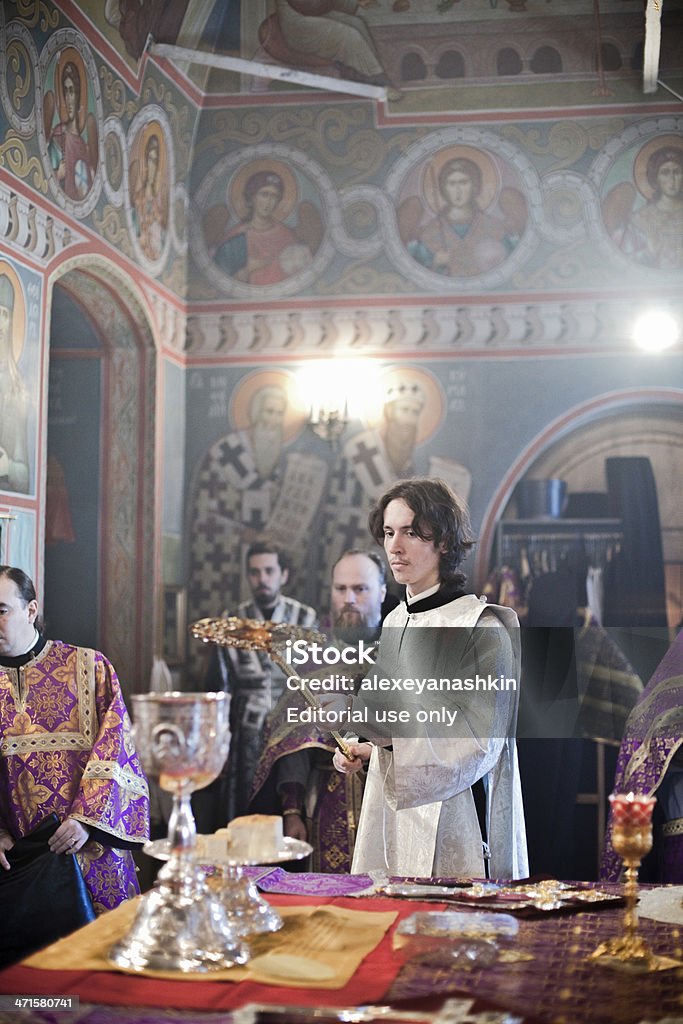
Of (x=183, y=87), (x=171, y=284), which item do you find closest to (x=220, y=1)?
(x=183, y=87)

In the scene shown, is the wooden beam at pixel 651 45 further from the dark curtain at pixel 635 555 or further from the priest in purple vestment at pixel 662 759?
Result: the priest in purple vestment at pixel 662 759

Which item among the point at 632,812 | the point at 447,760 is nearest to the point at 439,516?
the point at 447,760

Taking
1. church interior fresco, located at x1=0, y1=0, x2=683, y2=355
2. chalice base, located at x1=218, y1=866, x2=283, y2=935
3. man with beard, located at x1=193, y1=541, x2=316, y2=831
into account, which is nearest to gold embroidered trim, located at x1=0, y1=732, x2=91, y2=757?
chalice base, located at x1=218, y1=866, x2=283, y2=935

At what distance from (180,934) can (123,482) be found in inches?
208

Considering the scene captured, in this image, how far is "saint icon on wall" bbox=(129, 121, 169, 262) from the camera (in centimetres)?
681

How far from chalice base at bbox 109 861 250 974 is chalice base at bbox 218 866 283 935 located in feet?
0.33

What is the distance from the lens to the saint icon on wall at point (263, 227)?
25.0ft

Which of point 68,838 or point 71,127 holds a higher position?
point 71,127

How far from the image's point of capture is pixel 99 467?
6.96m

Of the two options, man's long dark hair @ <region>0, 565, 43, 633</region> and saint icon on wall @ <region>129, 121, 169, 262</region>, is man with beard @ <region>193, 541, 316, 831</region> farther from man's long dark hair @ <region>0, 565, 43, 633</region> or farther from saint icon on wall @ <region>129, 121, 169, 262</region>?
man's long dark hair @ <region>0, 565, 43, 633</region>

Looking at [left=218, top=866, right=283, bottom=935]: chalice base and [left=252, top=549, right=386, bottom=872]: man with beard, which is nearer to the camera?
[left=218, top=866, right=283, bottom=935]: chalice base

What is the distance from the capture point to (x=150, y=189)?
23.1ft

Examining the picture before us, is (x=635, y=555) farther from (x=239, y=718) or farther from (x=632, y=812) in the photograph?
(x=632, y=812)

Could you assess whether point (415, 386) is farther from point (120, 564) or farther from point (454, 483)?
point (120, 564)
